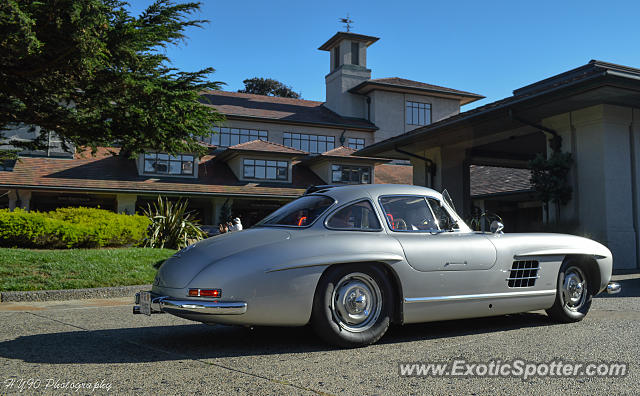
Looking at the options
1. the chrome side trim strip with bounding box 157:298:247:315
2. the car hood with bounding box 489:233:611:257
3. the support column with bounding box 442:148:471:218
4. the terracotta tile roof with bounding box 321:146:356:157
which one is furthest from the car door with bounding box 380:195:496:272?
the terracotta tile roof with bounding box 321:146:356:157

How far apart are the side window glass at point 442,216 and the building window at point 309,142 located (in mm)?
37307

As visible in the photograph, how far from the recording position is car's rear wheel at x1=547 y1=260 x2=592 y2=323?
5.73 metres

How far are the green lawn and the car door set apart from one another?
6.72 m

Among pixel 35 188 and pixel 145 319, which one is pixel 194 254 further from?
pixel 35 188

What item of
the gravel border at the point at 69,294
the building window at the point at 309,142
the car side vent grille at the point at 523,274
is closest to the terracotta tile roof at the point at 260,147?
the building window at the point at 309,142

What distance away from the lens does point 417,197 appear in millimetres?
5391

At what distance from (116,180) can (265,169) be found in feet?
30.8

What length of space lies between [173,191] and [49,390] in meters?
28.7

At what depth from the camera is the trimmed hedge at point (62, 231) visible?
12430 millimetres

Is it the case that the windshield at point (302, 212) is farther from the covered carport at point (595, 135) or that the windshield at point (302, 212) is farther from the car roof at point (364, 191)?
the covered carport at point (595, 135)

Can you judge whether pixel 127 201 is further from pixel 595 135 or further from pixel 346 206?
pixel 346 206

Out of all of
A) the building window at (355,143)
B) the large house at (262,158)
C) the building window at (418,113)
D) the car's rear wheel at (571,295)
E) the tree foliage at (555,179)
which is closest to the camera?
the car's rear wheel at (571,295)

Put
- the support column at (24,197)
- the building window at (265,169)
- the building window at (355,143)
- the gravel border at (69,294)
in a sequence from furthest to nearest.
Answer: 1. the building window at (355,143)
2. the building window at (265,169)
3. the support column at (24,197)
4. the gravel border at (69,294)

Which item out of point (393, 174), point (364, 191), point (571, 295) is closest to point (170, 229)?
point (364, 191)
